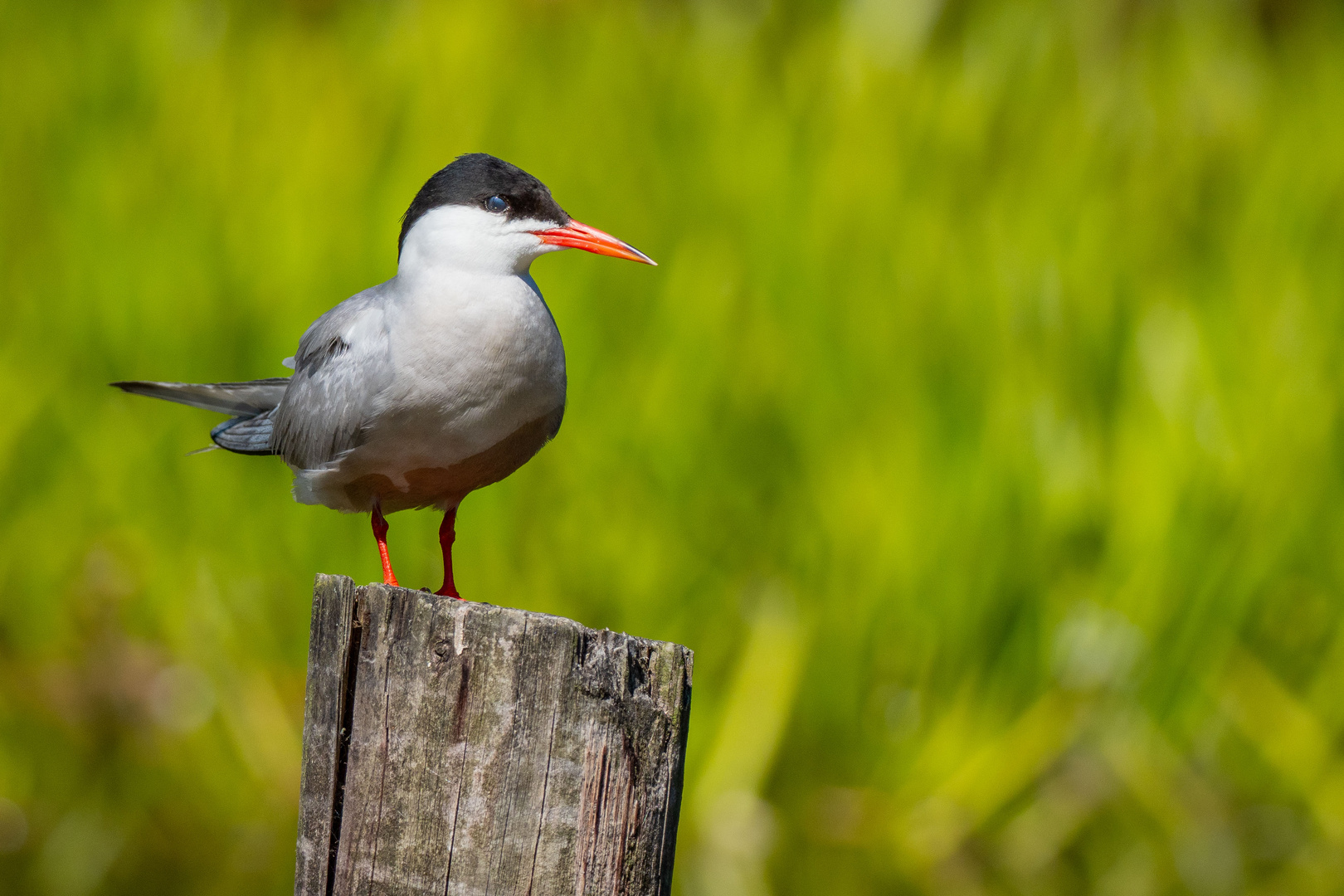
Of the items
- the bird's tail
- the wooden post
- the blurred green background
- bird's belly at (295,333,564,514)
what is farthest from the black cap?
the blurred green background

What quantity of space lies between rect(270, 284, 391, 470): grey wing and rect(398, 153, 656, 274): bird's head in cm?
14

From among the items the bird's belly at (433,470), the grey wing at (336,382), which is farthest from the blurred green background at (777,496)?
the bird's belly at (433,470)

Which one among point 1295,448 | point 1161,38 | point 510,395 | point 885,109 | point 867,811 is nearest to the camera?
point 510,395

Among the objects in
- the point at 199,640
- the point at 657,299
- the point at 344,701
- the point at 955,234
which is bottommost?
the point at 344,701

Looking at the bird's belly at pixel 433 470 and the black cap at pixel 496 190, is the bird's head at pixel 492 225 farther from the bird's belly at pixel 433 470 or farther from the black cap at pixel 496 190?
the bird's belly at pixel 433 470

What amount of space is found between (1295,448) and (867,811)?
1721 mm

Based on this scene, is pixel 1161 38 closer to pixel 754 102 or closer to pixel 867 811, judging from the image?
pixel 754 102

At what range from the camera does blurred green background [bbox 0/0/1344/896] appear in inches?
143

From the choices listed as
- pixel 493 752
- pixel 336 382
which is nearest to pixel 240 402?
pixel 336 382

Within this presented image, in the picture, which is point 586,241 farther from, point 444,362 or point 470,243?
point 444,362

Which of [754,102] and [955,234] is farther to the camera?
[754,102]

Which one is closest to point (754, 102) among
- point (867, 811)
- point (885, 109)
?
point (885, 109)

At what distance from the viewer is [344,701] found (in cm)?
159

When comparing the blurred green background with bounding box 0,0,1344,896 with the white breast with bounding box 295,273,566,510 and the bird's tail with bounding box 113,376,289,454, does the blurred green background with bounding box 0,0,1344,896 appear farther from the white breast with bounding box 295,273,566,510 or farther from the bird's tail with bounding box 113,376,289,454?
the white breast with bounding box 295,273,566,510
